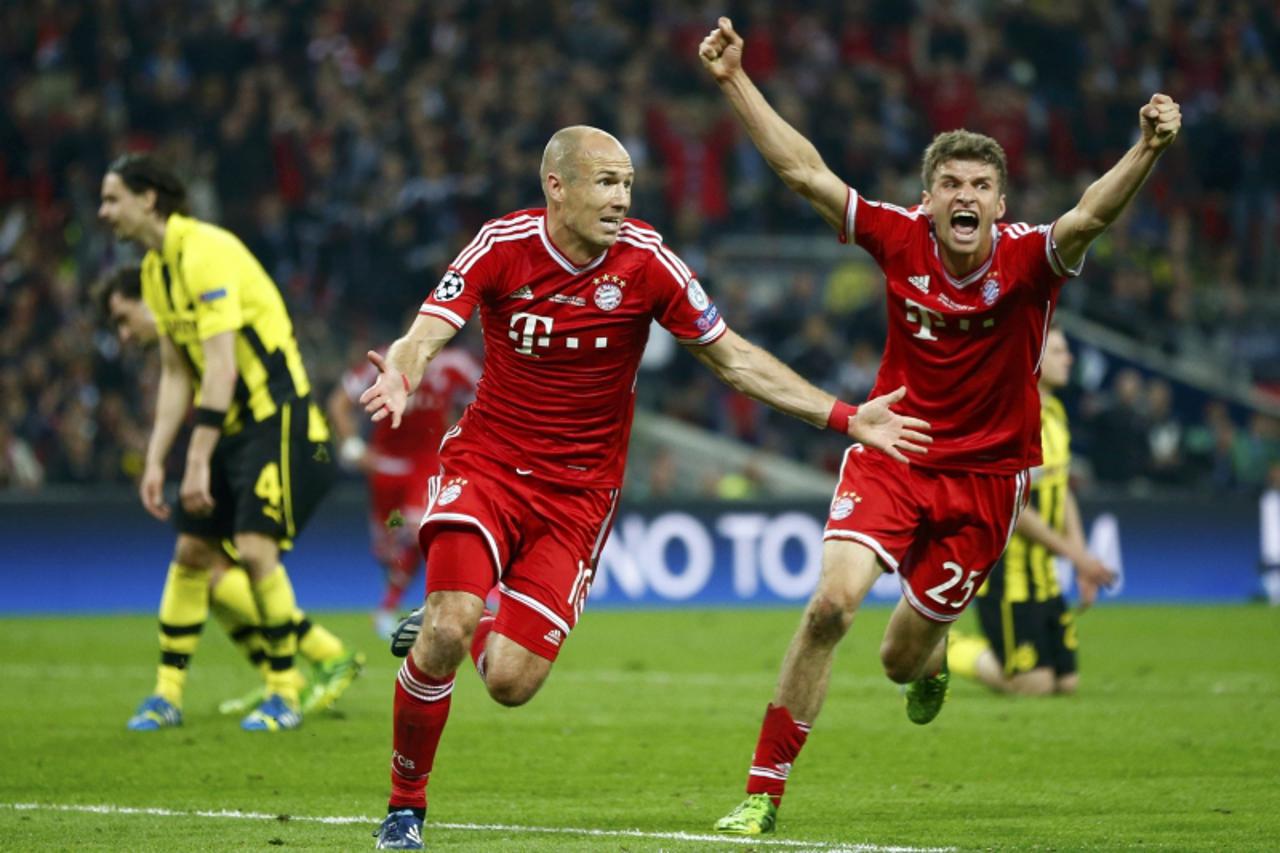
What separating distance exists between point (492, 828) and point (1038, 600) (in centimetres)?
595

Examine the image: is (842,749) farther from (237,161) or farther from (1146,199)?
(1146,199)

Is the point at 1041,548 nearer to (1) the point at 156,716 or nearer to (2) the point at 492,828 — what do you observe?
(1) the point at 156,716

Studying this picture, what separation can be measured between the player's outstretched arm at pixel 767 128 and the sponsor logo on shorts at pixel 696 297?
0.64 metres

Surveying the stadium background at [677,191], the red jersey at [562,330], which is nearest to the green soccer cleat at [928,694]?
the red jersey at [562,330]

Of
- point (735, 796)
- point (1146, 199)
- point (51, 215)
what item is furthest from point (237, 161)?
point (735, 796)

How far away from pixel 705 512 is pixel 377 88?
7.39 meters

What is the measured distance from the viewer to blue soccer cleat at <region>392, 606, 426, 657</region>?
7.25 metres

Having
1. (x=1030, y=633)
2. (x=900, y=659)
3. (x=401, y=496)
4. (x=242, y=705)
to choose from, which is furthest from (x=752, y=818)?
Answer: (x=401, y=496)

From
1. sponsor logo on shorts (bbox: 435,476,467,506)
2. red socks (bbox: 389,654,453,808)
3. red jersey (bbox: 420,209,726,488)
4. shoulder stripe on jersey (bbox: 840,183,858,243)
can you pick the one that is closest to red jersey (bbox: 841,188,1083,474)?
shoulder stripe on jersey (bbox: 840,183,858,243)

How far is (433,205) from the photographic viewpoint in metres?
22.3

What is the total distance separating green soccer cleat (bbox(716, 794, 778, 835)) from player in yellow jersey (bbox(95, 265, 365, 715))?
3.97m

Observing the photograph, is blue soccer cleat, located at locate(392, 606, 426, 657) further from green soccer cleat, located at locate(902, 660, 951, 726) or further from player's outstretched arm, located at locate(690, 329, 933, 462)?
green soccer cleat, located at locate(902, 660, 951, 726)

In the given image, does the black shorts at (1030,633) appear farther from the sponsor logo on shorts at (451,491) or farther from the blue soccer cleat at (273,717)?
the sponsor logo on shorts at (451,491)

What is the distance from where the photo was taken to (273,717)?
34.2 ft
